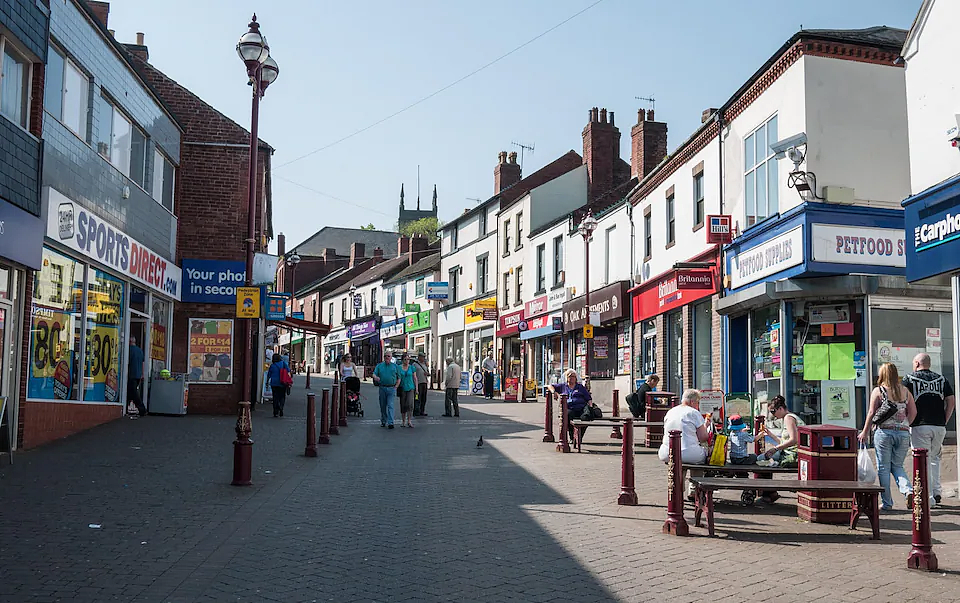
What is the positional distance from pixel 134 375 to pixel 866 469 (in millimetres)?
15963

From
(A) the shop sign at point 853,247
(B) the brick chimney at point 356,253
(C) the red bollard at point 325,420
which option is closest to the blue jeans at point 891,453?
(A) the shop sign at point 853,247

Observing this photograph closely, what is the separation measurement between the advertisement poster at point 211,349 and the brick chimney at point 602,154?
72.1ft

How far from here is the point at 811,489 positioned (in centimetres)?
929

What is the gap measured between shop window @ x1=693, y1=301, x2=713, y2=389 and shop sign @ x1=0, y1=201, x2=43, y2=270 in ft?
51.0

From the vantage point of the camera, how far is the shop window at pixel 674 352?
25697mm

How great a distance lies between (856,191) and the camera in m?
17.7

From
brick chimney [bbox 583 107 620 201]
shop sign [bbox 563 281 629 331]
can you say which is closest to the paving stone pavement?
shop sign [bbox 563 281 629 331]

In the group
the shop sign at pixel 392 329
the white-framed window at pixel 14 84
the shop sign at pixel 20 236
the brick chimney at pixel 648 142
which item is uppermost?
the brick chimney at pixel 648 142

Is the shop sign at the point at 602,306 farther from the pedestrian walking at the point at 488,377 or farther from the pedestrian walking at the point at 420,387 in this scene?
the pedestrian walking at the point at 420,387

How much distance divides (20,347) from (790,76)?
47.9ft

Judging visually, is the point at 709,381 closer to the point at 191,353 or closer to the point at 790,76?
the point at 790,76

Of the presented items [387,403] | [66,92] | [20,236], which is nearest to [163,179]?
[66,92]

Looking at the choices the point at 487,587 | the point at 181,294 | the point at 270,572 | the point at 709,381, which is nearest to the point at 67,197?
the point at 181,294

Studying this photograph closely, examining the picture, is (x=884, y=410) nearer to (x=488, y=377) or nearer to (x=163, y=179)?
(x=163, y=179)
